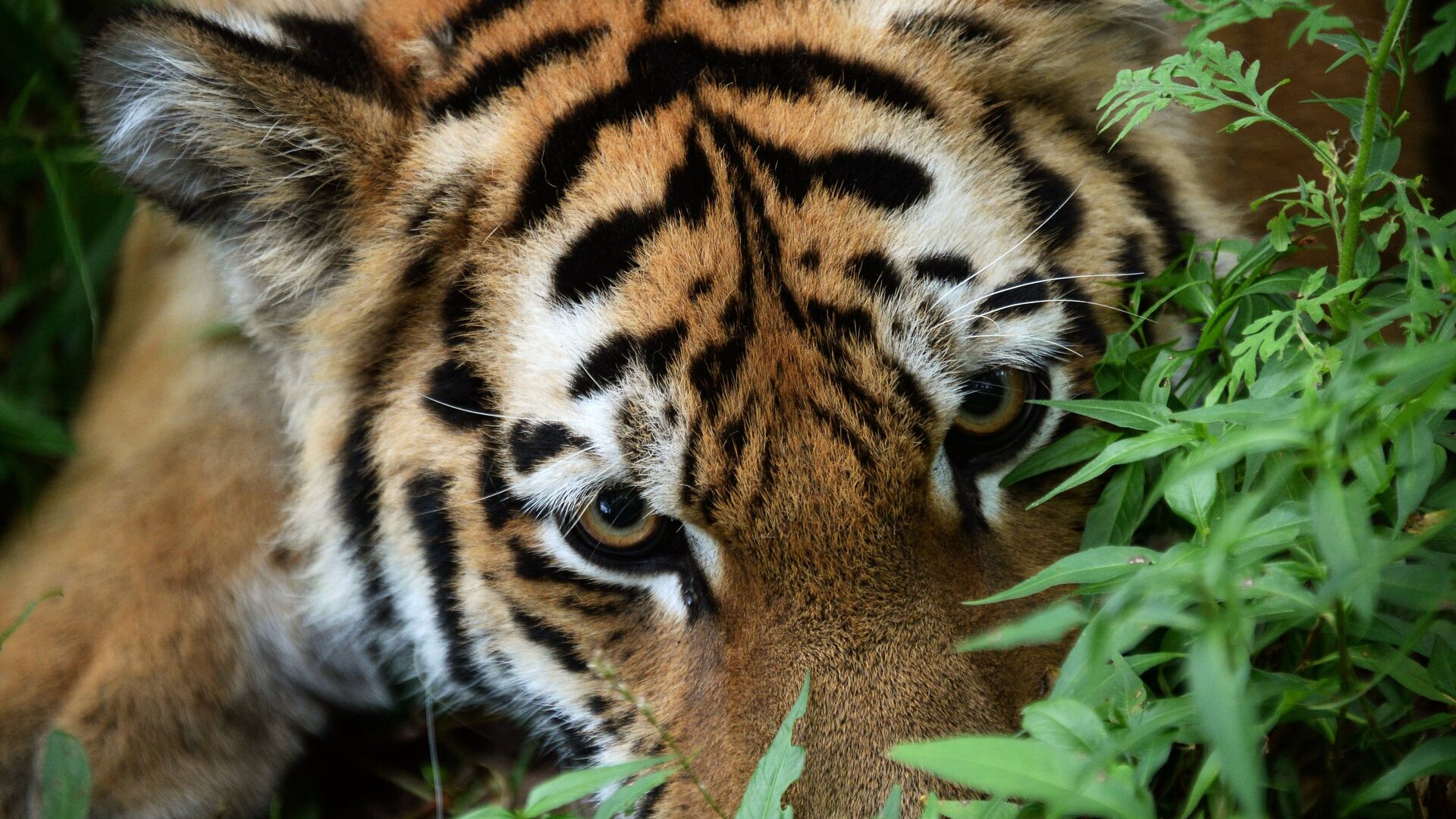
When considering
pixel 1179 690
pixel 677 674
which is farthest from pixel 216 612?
pixel 1179 690

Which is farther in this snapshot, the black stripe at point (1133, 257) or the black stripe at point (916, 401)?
the black stripe at point (1133, 257)

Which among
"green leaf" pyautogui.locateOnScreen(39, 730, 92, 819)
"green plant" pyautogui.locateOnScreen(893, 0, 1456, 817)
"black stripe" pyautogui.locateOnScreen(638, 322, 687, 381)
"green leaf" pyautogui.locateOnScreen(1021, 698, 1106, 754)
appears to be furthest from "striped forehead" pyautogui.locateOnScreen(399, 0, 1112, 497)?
"green leaf" pyautogui.locateOnScreen(39, 730, 92, 819)

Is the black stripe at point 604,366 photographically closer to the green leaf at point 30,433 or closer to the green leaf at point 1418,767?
the green leaf at point 1418,767

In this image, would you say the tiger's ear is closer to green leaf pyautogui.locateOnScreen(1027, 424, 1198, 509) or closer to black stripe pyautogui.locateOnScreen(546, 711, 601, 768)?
black stripe pyautogui.locateOnScreen(546, 711, 601, 768)

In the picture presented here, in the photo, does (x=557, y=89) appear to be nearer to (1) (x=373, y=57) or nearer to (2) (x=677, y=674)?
(1) (x=373, y=57)

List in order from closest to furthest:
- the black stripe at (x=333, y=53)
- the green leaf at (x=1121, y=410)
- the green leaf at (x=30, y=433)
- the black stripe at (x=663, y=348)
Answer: the green leaf at (x=1121, y=410) → the black stripe at (x=663, y=348) → the black stripe at (x=333, y=53) → the green leaf at (x=30, y=433)

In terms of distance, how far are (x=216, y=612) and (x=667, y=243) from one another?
51.4 inches

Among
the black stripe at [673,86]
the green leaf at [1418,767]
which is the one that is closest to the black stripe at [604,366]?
the black stripe at [673,86]

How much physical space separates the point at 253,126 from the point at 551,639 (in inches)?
33.7

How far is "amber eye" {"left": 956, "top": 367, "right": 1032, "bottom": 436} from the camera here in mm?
1635

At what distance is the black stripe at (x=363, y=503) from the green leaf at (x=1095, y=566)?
43.6 inches

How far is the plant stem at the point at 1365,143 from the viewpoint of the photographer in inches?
52.7

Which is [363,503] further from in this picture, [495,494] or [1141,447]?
[1141,447]

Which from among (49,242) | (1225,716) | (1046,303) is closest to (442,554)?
(1046,303)
